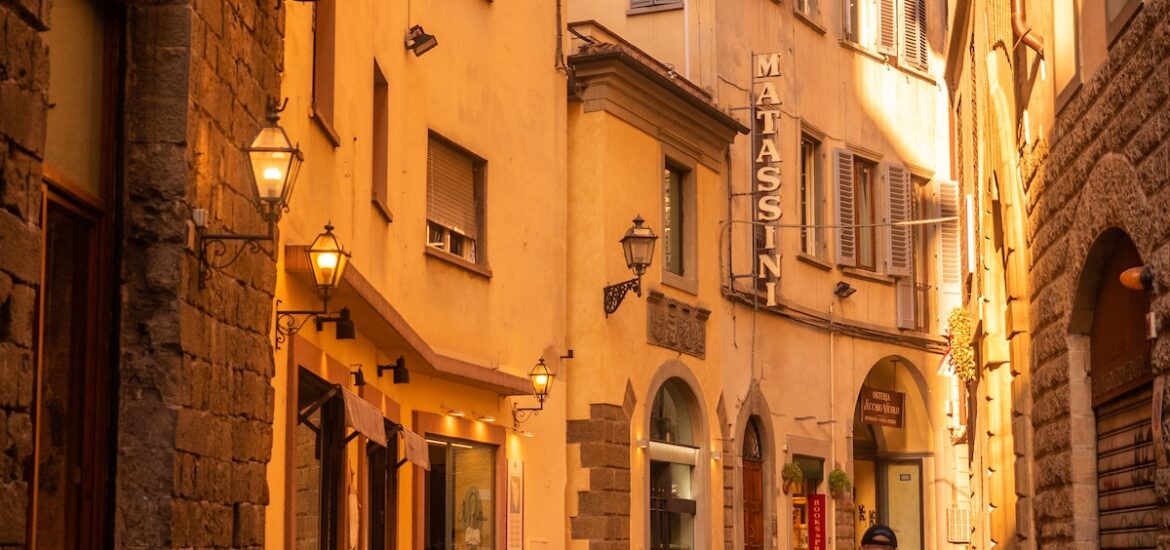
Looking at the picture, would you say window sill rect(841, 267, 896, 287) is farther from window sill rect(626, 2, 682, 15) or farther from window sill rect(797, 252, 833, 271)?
window sill rect(626, 2, 682, 15)

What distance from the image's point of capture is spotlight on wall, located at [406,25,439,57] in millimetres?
15281

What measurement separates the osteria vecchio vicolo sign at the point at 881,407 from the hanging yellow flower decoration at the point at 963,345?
840cm

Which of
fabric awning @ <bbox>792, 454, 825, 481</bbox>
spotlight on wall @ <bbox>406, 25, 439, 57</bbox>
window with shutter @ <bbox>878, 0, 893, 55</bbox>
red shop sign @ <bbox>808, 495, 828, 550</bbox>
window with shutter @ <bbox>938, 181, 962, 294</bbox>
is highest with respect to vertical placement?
window with shutter @ <bbox>878, 0, 893, 55</bbox>

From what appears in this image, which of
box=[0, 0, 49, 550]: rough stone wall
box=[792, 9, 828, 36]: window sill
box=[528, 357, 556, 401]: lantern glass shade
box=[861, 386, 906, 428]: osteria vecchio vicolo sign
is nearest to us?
box=[0, 0, 49, 550]: rough stone wall

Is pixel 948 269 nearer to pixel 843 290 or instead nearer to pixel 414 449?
pixel 843 290

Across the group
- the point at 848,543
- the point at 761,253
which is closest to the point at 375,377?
the point at 761,253

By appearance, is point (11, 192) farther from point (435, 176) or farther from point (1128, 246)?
point (435, 176)

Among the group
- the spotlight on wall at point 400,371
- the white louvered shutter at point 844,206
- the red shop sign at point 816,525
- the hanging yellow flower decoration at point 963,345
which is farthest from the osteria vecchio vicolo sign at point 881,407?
the spotlight on wall at point 400,371

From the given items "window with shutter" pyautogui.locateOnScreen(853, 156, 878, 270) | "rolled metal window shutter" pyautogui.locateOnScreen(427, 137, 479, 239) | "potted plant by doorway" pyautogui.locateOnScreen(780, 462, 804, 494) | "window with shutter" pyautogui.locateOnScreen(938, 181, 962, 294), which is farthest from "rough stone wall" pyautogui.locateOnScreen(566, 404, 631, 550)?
"window with shutter" pyautogui.locateOnScreen(938, 181, 962, 294)

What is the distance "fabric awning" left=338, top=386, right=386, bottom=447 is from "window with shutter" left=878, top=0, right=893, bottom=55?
19661 millimetres

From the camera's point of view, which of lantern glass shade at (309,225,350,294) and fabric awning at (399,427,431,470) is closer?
lantern glass shade at (309,225,350,294)

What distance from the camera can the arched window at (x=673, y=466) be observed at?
22.9 metres

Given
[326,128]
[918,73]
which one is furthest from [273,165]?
[918,73]

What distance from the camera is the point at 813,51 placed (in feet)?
94.9
